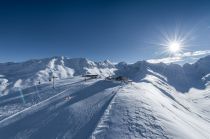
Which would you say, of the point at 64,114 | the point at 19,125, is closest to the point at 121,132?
the point at 64,114

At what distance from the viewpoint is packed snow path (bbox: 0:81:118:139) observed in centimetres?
2512

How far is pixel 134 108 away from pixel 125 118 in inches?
160

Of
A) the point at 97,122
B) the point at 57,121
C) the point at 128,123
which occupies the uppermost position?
the point at 97,122

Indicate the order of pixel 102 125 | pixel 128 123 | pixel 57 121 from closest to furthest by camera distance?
pixel 102 125
pixel 128 123
pixel 57 121

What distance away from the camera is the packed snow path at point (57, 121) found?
25.1 m

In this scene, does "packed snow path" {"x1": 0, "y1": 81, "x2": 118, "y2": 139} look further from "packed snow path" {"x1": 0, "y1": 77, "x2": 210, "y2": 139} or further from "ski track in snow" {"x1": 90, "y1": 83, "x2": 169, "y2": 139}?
"ski track in snow" {"x1": 90, "y1": 83, "x2": 169, "y2": 139}

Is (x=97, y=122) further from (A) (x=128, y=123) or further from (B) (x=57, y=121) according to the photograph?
(B) (x=57, y=121)

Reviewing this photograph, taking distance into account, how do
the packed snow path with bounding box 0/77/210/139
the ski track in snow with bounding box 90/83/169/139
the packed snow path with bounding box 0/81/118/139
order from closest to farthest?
the ski track in snow with bounding box 90/83/169/139 → the packed snow path with bounding box 0/77/210/139 → the packed snow path with bounding box 0/81/118/139

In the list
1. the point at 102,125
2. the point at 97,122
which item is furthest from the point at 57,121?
the point at 102,125

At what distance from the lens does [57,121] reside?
28.5 meters

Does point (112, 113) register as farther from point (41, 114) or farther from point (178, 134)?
point (41, 114)

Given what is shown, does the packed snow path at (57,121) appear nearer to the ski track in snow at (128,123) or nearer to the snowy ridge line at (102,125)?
the snowy ridge line at (102,125)

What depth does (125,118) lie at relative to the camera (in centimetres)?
2683

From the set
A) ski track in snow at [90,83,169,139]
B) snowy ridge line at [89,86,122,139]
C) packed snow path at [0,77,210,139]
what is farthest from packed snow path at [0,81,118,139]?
ski track in snow at [90,83,169,139]
